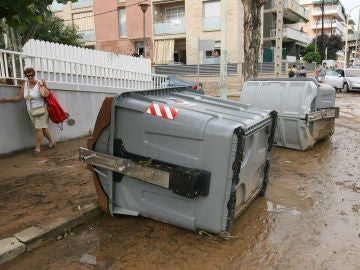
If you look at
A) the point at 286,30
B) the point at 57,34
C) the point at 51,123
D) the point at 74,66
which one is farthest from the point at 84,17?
the point at 51,123

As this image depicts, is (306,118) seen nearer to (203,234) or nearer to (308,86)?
(308,86)

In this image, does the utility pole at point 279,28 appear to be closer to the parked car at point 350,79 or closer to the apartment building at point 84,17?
the parked car at point 350,79

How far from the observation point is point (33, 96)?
20.2 feet

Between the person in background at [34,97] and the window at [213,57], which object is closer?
the person in background at [34,97]

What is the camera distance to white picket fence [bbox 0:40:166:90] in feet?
22.1

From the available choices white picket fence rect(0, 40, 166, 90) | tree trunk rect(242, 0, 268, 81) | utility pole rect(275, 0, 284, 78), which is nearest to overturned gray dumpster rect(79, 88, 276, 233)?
white picket fence rect(0, 40, 166, 90)

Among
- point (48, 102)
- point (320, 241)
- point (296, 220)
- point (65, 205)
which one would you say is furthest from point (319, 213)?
point (48, 102)

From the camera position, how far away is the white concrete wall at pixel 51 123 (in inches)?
242

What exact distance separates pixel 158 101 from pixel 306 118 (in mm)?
4193

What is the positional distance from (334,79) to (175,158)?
70.9ft

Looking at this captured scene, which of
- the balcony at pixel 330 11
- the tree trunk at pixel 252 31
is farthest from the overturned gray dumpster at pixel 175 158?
the balcony at pixel 330 11

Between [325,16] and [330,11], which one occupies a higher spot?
[330,11]

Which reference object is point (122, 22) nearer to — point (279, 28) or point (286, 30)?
point (286, 30)

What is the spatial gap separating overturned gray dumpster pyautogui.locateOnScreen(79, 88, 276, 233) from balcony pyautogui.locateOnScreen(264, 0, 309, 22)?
100 ft
